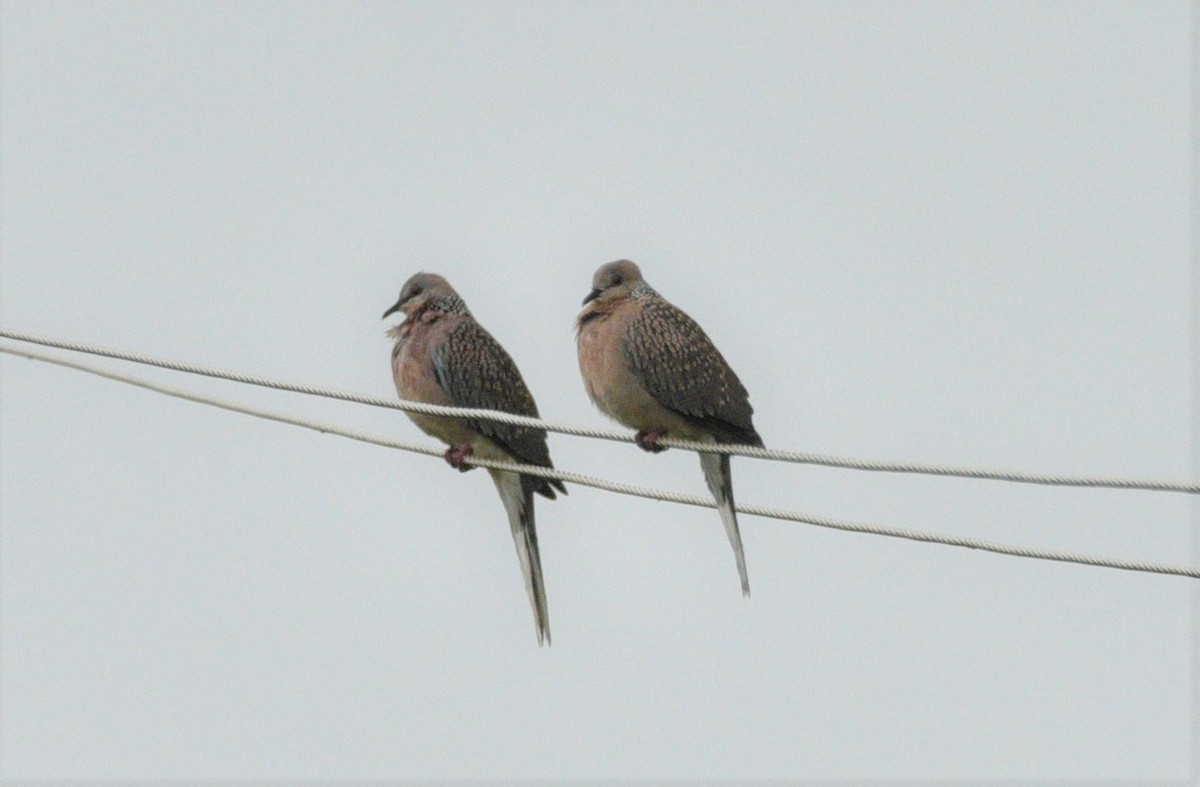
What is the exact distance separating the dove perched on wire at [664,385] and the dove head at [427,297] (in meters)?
0.87

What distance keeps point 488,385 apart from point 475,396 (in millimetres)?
112

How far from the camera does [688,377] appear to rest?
8391 millimetres

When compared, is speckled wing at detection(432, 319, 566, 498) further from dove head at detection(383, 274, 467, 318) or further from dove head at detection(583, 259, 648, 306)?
dove head at detection(583, 259, 648, 306)

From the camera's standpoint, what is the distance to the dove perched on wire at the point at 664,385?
833cm

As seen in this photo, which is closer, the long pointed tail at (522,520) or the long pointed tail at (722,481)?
the long pointed tail at (722,481)

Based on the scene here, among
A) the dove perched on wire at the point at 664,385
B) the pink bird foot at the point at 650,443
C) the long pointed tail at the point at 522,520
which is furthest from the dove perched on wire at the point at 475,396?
the pink bird foot at the point at 650,443

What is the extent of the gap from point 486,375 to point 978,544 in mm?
3169

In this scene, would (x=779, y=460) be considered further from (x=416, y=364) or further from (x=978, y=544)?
(x=416, y=364)

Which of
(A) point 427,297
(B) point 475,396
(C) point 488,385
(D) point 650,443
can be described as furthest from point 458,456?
(A) point 427,297

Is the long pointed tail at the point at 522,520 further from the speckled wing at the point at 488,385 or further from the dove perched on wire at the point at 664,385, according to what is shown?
the dove perched on wire at the point at 664,385

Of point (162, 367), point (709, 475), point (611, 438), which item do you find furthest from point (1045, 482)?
point (162, 367)

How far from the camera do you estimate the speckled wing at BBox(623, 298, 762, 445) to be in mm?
8336

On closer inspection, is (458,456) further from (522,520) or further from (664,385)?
(664,385)

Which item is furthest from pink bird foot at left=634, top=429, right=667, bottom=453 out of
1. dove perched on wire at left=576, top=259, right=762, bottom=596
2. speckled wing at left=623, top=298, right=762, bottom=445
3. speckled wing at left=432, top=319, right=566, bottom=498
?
speckled wing at left=432, top=319, right=566, bottom=498
